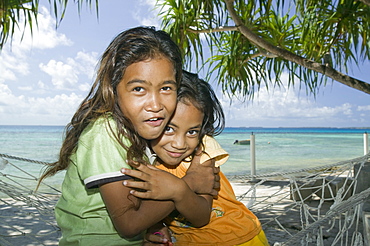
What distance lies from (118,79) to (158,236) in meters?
0.57

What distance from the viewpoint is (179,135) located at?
1168mm

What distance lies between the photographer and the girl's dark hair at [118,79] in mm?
970

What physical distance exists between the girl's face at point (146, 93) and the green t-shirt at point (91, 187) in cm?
7

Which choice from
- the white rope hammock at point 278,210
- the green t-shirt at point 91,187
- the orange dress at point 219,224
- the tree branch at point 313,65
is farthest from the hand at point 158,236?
the tree branch at point 313,65

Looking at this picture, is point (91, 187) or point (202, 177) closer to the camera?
point (91, 187)

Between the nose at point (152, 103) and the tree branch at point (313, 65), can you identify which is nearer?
the nose at point (152, 103)

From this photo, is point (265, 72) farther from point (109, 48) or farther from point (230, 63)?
point (109, 48)

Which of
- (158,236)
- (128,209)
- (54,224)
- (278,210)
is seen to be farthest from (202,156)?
(278,210)

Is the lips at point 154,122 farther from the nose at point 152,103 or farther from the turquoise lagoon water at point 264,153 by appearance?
the turquoise lagoon water at point 264,153

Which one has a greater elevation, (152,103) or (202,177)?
(152,103)

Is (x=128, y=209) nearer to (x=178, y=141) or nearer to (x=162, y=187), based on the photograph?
(x=162, y=187)

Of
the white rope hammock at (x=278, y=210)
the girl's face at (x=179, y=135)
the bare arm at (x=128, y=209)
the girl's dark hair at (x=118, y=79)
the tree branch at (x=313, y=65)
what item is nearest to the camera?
the bare arm at (x=128, y=209)

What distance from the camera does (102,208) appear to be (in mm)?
954

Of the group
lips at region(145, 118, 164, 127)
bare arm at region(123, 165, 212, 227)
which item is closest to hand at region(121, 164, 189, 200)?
bare arm at region(123, 165, 212, 227)
